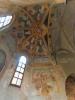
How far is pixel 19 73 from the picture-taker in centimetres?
1012

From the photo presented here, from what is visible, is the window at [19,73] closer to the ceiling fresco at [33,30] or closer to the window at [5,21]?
the ceiling fresco at [33,30]

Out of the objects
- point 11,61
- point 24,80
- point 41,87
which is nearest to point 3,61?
point 11,61

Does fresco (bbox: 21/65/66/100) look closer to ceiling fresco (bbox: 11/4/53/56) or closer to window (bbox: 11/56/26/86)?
window (bbox: 11/56/26/86)

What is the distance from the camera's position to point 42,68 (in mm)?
10328

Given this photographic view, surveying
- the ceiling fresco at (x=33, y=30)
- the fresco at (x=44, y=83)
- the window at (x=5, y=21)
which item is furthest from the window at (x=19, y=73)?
the window at (x=5, y=21)

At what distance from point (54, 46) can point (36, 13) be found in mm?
1552

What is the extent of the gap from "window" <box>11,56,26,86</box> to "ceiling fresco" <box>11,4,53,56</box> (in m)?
0.49

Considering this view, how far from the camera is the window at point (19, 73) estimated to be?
379 inches

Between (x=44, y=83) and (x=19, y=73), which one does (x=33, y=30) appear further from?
(x=44, y=83)

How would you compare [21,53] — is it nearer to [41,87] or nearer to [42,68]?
[42,68]

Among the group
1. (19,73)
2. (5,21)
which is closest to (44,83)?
(19,73)

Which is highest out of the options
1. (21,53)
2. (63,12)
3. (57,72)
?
(63,12)

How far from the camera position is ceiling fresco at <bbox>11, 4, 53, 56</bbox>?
34.3ft

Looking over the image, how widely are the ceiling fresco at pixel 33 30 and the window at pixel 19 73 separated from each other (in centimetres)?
49
